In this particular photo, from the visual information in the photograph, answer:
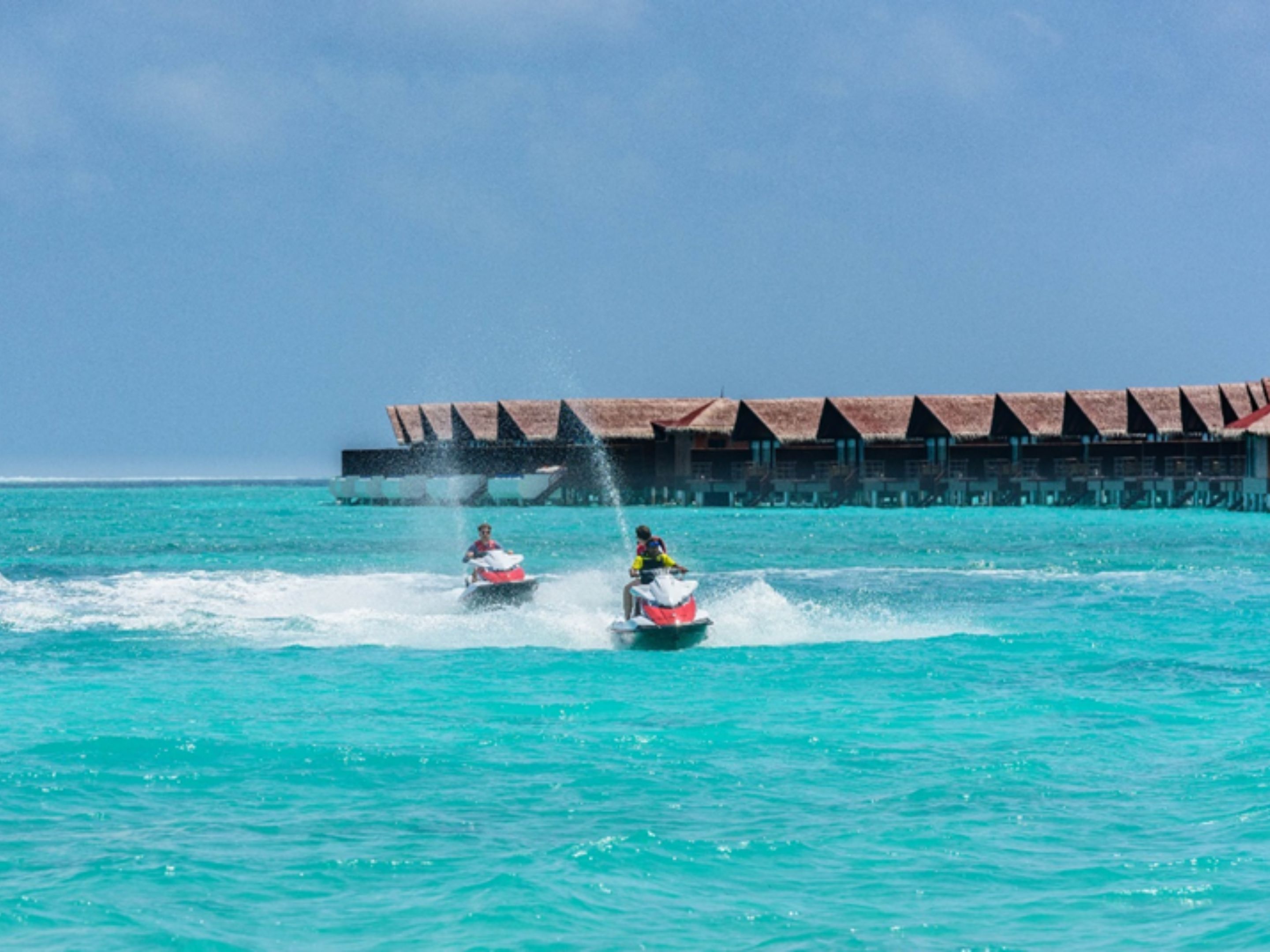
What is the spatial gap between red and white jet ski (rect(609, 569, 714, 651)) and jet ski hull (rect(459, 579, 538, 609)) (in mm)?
4439

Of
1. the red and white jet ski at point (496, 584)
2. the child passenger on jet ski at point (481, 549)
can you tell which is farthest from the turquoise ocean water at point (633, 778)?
the child passenger on jet ski at point (481, 549)

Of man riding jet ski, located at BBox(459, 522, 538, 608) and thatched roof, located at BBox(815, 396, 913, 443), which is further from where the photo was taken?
thatched roof, located at BBox(815, 396, 913, 443)

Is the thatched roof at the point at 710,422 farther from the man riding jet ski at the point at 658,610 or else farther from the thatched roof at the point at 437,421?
the man riding jet ski at the point at 658,610

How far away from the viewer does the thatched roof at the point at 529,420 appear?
342 ft

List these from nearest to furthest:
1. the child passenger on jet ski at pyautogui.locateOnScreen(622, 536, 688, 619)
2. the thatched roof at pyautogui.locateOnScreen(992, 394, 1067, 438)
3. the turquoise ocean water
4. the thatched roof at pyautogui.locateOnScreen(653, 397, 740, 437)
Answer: the turquoise ocean water → the child passenger on jet ski at pyautogui.locateOnScreen(622, 536, 688, 619) → the thatched roof at pyautogui.locateOnScreen(992, 394, 1067, 438) → the thatched roof at pyautogui.locateOnScreen(653, 397, 740, 437)

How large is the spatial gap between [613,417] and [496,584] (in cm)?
7561

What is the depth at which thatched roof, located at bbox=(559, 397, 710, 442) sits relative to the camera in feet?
324

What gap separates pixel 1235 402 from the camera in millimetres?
86438

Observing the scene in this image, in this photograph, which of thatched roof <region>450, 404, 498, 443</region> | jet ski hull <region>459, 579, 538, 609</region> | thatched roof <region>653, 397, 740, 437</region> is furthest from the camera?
thatched roof <region>450, 404, 498, 443</region>

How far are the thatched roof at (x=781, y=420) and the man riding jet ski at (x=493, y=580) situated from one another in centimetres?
6575

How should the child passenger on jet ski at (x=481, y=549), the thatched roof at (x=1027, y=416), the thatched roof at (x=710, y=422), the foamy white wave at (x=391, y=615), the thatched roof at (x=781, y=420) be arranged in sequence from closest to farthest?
the foamy white wave at (x=391, y=615) → the child passenger on jet ski at (x=481, y=549) → the thatched roof at (x=1027, y=416) → the thatched roof at (x=781, y=420) → the thatched roof at (x=710, y=422)

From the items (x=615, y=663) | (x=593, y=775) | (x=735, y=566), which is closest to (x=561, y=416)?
(x=735, y=566)

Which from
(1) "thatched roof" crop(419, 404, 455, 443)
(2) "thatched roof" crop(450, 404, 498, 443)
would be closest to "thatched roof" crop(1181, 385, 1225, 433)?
(2) "thatched roof" crop(450, 404, 498, 443)

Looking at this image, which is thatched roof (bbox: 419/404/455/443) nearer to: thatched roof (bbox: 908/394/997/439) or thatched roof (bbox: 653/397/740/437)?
thatched roof (bbox: 653/397/740/437)
